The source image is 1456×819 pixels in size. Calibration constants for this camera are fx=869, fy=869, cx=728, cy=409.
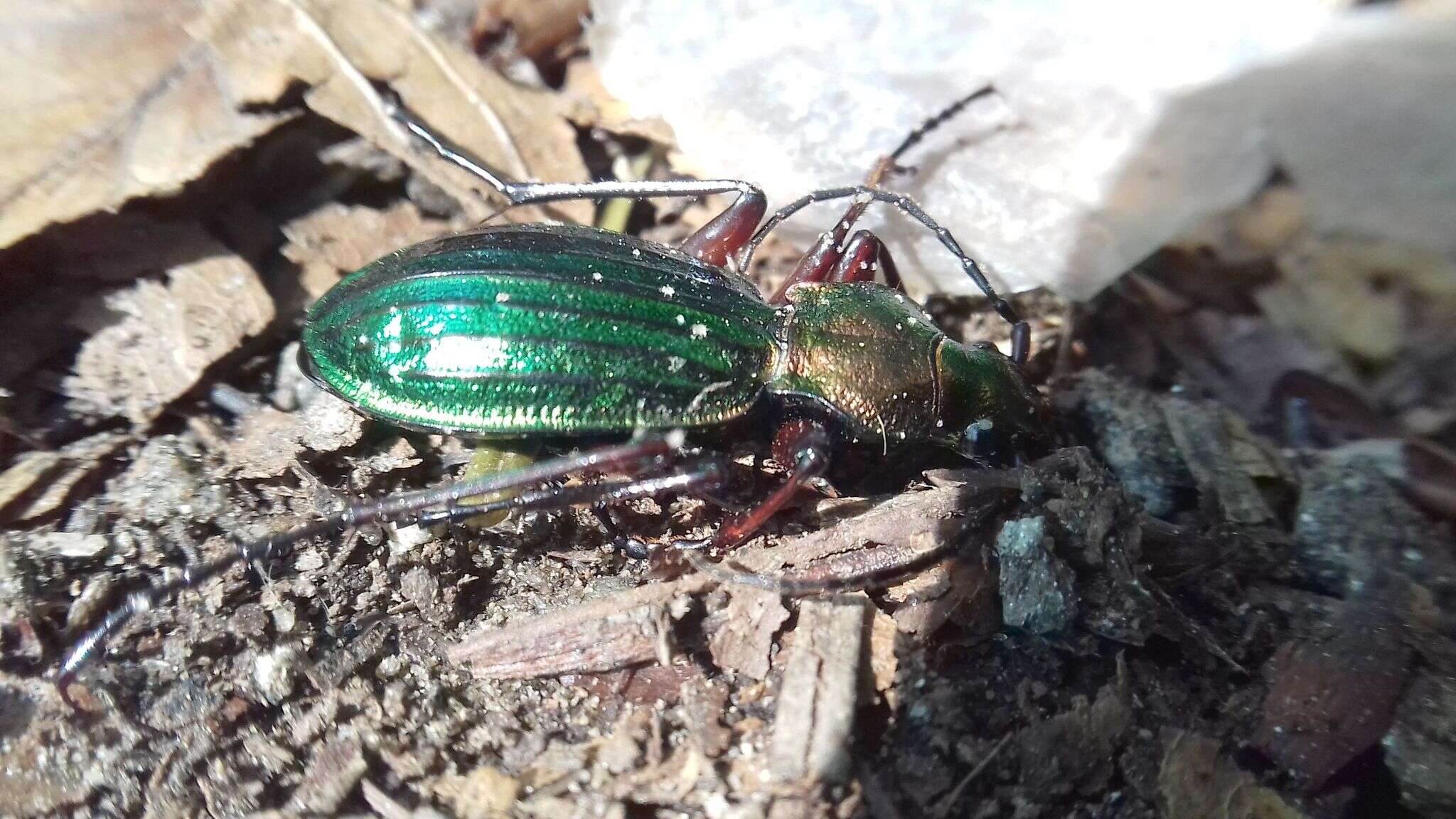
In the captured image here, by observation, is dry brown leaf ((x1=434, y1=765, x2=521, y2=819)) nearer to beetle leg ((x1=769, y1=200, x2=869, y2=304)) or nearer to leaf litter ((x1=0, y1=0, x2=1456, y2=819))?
leaf litter ((x1=0, y1=0, x2=1456, y2=819))

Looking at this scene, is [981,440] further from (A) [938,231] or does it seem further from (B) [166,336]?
(B) [166,336]

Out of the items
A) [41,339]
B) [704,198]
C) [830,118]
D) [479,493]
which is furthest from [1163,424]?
[41,339]

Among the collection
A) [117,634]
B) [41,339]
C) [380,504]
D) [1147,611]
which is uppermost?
[41,339]

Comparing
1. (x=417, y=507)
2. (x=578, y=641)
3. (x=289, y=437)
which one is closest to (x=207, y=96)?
(x=289, y=437)

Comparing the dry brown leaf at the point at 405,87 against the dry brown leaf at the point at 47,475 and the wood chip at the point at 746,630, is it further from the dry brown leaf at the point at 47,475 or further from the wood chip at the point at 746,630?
the wood chip at the point at 746,630

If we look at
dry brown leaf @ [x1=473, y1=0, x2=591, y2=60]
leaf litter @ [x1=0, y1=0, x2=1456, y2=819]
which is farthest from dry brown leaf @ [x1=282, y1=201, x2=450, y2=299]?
dry brown leaf @ [x1=473, y1=0, x2=591, y2=60]

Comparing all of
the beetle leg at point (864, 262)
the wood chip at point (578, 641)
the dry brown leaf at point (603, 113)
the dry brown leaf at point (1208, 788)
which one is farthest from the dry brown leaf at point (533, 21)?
the dry brown leaf at point (1208, 788)

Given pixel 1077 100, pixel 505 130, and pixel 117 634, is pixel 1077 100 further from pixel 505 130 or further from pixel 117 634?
pixel 117 634
